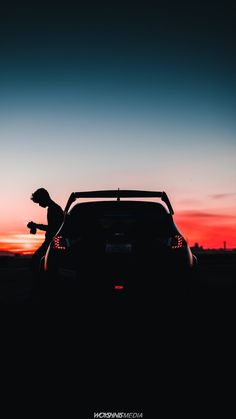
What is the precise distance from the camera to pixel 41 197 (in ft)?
24.3

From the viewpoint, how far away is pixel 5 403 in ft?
11.3

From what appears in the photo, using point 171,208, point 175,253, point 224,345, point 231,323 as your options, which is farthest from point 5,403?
point 231,323

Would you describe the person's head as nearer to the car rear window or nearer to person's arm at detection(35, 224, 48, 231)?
person's arm at detection(35, 224, 48, 231)

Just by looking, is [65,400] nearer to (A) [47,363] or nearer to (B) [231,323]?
(A) [47,363]

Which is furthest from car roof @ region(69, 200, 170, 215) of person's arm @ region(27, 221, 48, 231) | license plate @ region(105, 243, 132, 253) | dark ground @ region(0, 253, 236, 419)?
person's arm @ region(27, 221, 48, 231)

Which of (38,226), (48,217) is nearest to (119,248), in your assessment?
(48,217)

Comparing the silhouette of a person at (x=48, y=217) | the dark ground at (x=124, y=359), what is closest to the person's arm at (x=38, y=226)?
the silhouette of a person at (x=48, y=217)

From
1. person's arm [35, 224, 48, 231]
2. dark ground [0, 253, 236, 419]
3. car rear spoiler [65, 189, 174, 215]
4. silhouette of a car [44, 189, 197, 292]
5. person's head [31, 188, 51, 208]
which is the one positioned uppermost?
person's head [31, 188, 51, 208]

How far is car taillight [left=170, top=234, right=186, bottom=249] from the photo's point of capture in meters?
5.02

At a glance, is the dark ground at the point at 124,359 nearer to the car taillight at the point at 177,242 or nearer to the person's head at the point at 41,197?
the car taillight at the point at 177,242

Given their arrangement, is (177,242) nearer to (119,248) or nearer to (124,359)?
(119,248)

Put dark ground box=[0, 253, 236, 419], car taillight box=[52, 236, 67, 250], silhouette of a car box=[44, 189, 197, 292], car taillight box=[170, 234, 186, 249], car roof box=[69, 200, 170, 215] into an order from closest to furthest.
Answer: dark ground box=[0, 253, 236, 419] → silhouette of a car box=[44, 189, 197, 292] → car taillight box=[170, 234, 186, 249] → car taillight box=[52, 236, 67, 250] → car roof box=[69, 200, 170, 215]

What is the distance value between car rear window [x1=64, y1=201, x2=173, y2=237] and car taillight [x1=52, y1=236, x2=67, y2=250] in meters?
0.11

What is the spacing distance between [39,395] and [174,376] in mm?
1170
